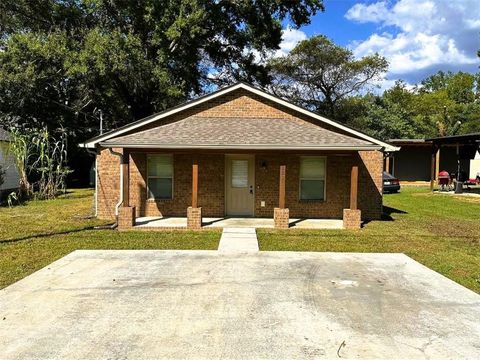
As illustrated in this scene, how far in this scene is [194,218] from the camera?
11.9 m

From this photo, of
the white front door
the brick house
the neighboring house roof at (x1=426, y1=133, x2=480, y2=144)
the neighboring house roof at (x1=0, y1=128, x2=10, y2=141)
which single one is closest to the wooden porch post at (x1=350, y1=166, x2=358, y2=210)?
the brick house

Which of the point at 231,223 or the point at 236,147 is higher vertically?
the point at 236,147

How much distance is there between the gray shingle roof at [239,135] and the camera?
12.1 metres

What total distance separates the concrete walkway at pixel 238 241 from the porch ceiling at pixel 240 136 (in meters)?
2.34

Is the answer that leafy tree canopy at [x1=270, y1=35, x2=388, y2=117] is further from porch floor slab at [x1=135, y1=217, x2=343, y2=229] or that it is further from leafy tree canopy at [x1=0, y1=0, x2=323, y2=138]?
porch floor slab at [x1=135, y1=217, x2=343, y2=229]

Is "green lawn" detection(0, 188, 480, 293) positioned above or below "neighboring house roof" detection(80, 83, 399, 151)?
below

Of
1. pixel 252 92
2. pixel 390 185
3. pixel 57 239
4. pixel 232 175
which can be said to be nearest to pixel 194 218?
pixel 232 175

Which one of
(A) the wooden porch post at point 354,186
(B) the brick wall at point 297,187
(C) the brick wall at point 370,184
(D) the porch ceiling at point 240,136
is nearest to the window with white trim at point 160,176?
(D) the porch ceiling at point 240,136

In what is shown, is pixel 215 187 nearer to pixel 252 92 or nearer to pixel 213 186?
pixel 213 186

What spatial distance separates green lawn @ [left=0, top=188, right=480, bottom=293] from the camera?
26.9 ft

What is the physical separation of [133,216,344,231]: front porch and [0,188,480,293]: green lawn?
66 centimetres

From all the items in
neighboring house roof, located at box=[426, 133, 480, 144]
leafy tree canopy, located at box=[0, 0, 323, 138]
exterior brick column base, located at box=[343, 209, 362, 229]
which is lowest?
exterior brick column base, located at box=[343, 209, 362, 229]

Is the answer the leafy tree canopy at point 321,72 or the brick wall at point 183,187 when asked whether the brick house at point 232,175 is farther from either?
the leafy tree canopy at point 321,72

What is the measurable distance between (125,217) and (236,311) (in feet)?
24.0
